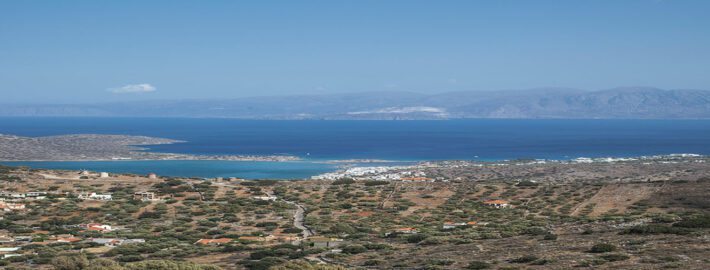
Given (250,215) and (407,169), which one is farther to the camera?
(407,169)

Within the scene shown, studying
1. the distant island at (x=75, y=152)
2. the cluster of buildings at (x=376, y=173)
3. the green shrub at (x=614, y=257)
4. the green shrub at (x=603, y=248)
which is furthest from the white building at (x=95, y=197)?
the distant island at (x=75, y=152)

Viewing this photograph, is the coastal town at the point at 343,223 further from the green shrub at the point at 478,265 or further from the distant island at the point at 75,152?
the distant island at the point at 75,152

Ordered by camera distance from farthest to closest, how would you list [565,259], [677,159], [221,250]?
1. [677,159]
2. [221,250]
3. [565,259]

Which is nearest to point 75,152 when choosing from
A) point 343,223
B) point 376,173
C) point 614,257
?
point 376,173

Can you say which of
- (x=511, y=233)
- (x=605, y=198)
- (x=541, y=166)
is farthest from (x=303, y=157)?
(x=511, y=233)

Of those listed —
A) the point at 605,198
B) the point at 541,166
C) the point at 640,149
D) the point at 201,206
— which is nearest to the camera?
the point at 201,206

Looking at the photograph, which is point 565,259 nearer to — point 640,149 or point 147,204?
point 147,204

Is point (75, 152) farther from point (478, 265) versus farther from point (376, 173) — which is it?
point (478, 265)
